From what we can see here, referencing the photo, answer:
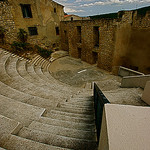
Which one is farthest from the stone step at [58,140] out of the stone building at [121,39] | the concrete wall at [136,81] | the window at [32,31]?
the window at [32,31]

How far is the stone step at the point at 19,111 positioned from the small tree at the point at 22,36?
973 cm

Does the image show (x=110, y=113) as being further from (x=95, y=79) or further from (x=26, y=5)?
(x=26, y=5)

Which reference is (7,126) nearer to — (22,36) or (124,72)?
(124,72)

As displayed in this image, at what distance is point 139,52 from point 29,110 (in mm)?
8960

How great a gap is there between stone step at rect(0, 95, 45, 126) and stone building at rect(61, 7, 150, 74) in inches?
289

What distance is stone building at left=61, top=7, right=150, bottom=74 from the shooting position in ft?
23.5

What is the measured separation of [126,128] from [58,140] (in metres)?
1.12

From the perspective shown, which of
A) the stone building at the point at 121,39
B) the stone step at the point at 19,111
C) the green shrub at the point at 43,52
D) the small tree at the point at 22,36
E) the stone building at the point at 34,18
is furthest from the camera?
the green shrub at the point at 43,52

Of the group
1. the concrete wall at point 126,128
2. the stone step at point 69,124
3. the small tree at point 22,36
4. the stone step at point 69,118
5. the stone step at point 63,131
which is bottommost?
the stone step at point 69,118

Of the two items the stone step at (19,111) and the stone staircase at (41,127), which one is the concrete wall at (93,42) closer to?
the stone staircase at (41,127)

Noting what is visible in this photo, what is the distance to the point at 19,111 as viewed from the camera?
2.25 meters

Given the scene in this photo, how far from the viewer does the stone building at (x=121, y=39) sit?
715cm

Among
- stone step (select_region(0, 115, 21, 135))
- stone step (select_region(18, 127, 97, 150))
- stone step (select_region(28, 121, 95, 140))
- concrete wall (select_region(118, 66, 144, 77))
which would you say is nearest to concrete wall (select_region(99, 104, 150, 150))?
stone step (select_region(18, 127, 97, 150))

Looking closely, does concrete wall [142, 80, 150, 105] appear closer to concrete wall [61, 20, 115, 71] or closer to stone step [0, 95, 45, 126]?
stone step [0, 95, 45, 126]
